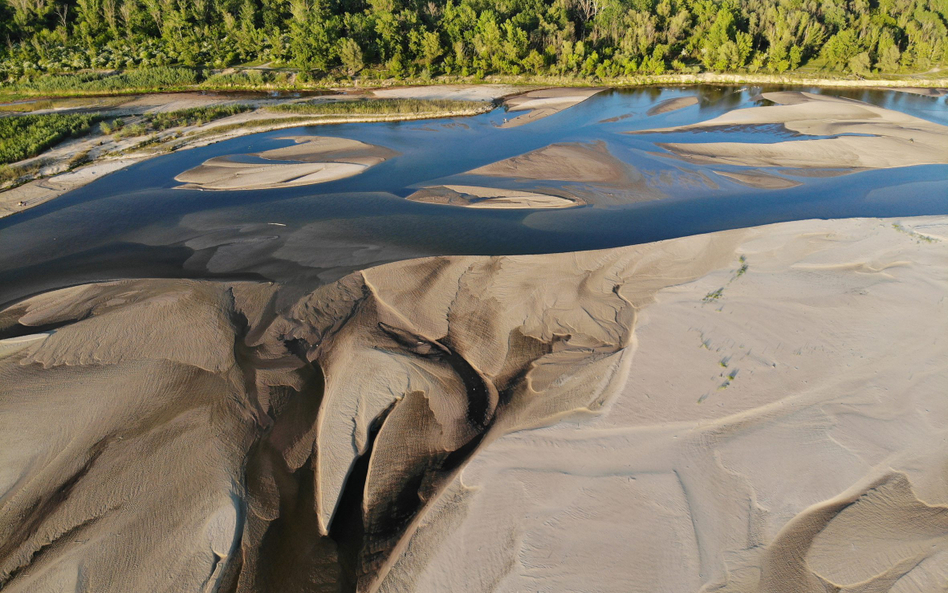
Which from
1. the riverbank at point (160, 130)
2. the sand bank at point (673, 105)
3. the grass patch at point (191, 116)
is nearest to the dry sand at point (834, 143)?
the sand bank at point (673, 105)

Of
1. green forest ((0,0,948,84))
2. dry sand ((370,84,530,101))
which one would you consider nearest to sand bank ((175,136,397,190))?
dry sand ((370,84,530,101))

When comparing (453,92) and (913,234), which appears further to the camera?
(453,92)

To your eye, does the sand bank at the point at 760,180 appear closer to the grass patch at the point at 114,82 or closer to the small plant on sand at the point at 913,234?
the small plant on sand at the point at 913,234

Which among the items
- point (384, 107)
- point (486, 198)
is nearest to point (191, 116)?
point (384, 107)

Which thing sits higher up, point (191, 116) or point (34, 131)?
point (191, 116)

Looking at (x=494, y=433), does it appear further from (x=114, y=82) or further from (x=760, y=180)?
(x=114, y=82)

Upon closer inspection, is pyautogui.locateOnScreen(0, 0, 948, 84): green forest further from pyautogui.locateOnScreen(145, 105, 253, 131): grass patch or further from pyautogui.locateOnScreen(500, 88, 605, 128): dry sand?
pyautogui.locateOnScreen(145, 105, 253, 131): grass patch
